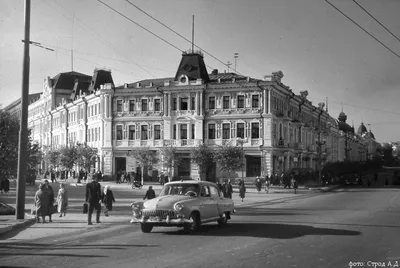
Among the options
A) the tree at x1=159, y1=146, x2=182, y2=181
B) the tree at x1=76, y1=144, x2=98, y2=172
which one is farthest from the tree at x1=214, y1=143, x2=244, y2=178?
the tree at x1=76, y1=144, x2=98, y2=172

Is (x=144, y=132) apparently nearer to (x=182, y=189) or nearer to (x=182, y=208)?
(x=182, y=189)

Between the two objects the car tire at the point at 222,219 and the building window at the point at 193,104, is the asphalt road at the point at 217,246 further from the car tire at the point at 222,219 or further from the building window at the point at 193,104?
the building window at the point at 193,104

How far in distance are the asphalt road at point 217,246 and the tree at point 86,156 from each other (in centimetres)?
4479

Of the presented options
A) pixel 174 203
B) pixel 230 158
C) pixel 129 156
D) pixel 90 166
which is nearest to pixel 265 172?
pixel 230 158

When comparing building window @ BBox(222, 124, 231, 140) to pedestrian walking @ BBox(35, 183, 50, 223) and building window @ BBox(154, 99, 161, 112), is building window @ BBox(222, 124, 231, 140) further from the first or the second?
pedestrian walking @ BBox(35, 183, 50, 223)

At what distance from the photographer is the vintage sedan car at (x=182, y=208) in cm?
1534

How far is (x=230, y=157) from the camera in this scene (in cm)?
5456

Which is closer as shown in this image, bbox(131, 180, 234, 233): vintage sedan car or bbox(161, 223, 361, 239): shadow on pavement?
→ bbox(161, 223, 361, 239): shadow on pavement

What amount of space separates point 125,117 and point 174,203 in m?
50.0

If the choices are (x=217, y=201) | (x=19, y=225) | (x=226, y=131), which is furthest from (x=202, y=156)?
(x=217, y=201)

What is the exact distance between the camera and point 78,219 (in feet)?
70.2

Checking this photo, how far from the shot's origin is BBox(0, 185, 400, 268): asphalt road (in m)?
10.6

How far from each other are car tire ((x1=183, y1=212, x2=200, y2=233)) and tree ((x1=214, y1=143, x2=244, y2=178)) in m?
Result: 38.5

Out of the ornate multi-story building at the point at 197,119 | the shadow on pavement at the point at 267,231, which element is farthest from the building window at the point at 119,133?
the shadow on pavement at the point at 267,231
